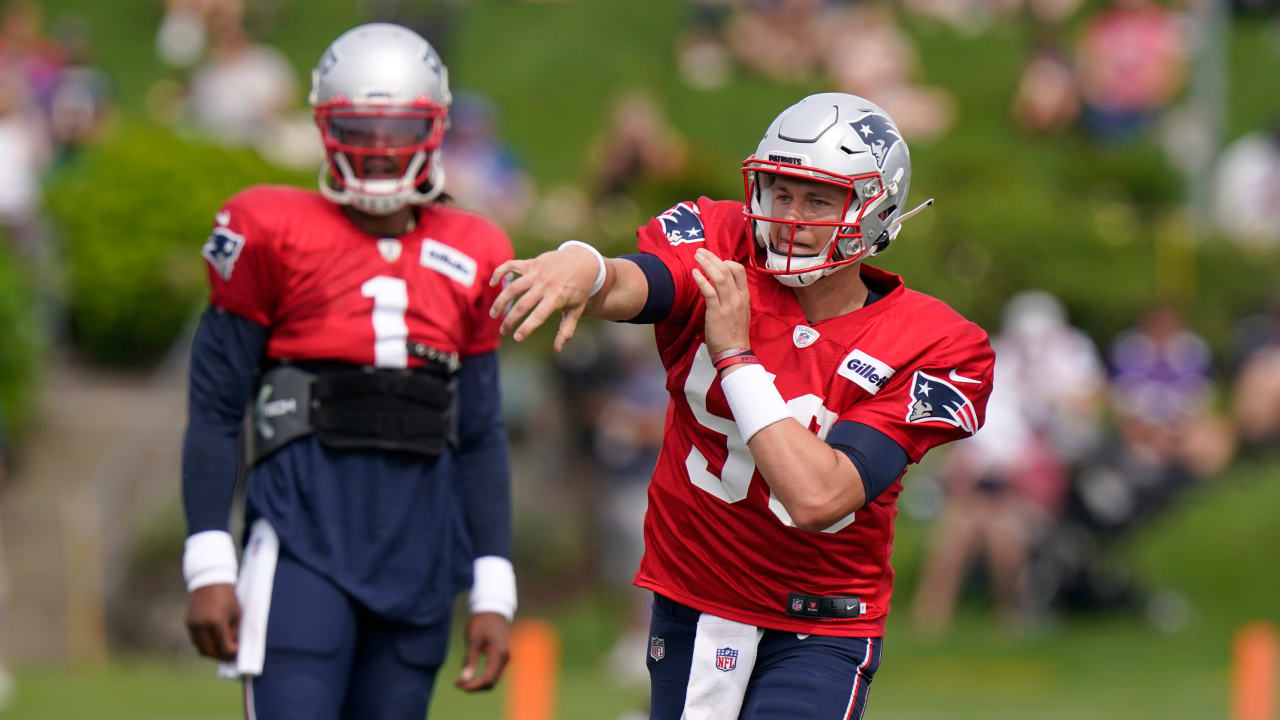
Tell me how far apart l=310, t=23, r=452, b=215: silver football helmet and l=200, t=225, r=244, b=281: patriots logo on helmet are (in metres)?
0.28

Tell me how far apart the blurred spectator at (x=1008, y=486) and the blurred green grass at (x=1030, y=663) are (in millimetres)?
281

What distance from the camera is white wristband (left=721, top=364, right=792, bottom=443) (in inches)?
151

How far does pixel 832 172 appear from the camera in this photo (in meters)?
3.99

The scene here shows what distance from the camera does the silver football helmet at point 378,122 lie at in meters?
4.57

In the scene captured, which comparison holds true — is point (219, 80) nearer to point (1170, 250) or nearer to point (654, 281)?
point (1170, 250)

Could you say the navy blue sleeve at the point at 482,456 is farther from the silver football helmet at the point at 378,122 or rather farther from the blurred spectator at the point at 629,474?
the blurred spectator at the point at 629,474

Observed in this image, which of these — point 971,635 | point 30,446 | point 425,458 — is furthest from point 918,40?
point 425,458

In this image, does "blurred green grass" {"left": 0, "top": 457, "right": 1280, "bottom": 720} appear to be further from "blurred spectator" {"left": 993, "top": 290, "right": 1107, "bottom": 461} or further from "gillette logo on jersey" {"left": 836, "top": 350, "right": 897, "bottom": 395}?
"gillette logo on jersey" {"left": 836, "top": 350, "right": 897, "bottom": 395}

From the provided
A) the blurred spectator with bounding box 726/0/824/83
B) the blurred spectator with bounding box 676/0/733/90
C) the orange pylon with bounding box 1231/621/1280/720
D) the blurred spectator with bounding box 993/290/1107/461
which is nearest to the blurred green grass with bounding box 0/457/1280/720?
the blurred spectator with bounding box 993/290/1107/461

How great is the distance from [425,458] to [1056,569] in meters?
7.88

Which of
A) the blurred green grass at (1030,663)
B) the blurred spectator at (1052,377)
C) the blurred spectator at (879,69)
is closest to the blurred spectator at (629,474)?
the blurred green grass at (1030,663)

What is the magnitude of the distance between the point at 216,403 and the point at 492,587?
92 cm

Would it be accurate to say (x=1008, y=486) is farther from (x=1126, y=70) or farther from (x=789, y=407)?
(x=789, y=407)

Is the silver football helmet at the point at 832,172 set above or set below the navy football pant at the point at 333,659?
above
